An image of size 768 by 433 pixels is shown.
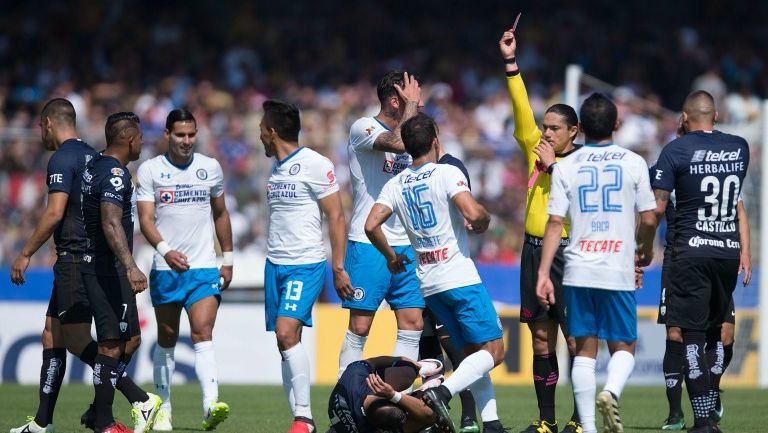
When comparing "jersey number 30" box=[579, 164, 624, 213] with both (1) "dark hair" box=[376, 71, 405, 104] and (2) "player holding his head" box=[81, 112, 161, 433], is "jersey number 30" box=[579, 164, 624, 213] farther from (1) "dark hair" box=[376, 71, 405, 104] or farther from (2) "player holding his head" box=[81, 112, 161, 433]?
(2) "player holding his head" box=[81, 112, 161, 433]

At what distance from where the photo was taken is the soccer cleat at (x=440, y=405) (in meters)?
8.25

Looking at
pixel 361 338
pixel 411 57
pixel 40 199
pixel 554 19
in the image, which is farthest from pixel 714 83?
pixel 361 338

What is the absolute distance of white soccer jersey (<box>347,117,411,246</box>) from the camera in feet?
33.2

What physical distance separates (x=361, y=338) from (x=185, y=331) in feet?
22.9

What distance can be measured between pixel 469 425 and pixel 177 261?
2752 millimetres

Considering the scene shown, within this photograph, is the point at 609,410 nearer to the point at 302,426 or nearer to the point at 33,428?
the point at 302,426

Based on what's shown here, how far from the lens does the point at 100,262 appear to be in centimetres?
958

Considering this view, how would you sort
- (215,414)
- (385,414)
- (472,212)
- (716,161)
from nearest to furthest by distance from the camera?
(472,212) < (385,414) < (716,161) < (215,414)

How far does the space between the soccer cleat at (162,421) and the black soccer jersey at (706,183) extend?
446cm

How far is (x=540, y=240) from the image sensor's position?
9523 millimetres

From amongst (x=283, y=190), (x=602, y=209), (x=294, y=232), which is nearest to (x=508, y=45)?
(x=602, y=209)

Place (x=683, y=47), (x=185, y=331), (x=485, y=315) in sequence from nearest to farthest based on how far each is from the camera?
(x=485, y=315) → (x=185, y=331) → (x=683, y=47)

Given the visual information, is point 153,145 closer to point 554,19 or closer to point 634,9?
point 554,19

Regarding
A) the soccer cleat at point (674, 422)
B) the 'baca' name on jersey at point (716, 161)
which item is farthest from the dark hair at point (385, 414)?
the soccer cleat at point (674, 422)
